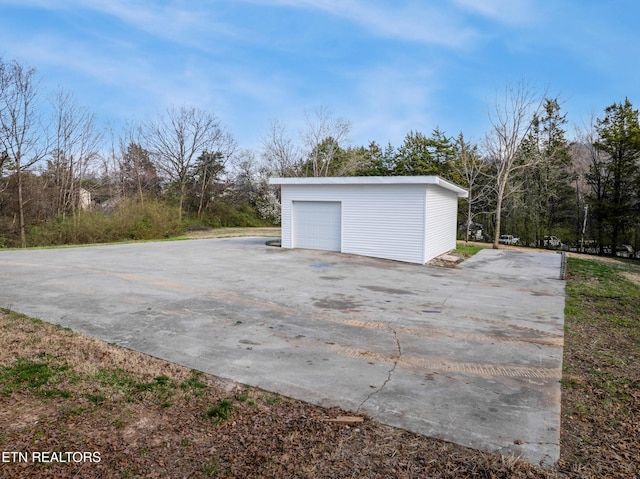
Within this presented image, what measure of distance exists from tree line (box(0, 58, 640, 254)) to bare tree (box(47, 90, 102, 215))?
6cm

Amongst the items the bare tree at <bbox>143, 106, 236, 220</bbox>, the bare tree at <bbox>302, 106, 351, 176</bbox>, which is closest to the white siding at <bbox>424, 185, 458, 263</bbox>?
the bare tree at <bbox>302, 106, 351, 176</bbox>

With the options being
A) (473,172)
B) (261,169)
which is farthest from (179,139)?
(473,172)

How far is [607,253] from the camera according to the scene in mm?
21578

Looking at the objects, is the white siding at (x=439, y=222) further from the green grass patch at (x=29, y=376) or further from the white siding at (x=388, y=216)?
the green grass patch at (x=29, y=376)

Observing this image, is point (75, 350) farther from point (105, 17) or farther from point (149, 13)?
point (105, 17)

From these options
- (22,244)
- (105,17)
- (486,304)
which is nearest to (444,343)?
(486,304)

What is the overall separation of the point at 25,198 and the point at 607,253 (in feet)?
100.0

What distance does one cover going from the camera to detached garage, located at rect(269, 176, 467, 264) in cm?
1180

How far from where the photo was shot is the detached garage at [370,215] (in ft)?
38.7

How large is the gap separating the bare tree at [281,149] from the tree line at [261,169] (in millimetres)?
94

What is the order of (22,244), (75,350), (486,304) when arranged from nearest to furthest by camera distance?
(75,350) → (486,304) → (22,244)

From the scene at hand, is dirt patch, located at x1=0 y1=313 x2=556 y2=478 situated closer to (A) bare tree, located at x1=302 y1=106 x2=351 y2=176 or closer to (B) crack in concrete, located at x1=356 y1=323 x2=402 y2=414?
(B) crack in concrete, located at x1=356 y1=323 x2=402 y2=414

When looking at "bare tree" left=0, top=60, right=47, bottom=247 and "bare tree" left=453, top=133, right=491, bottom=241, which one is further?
"bare tree" left=453, top=133, right=491, bottom=241

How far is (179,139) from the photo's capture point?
30062 millimetres
